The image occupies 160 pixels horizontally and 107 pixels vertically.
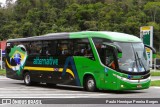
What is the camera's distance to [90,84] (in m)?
19.8

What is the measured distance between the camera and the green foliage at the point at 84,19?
3177 inches

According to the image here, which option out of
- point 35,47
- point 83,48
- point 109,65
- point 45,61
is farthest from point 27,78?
point 109,65

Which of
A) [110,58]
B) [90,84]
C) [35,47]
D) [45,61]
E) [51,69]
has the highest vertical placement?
[35,47]

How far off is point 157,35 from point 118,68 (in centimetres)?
7184

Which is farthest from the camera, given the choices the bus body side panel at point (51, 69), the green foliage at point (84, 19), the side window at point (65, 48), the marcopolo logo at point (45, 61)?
the green foliage at point (84, 19)

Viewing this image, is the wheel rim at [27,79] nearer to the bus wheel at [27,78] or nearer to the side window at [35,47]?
Result: the bus wheel at [27,78]

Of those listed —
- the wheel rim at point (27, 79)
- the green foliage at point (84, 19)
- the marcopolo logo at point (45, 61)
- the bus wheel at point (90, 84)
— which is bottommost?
the wheel rim at point (27, 79)

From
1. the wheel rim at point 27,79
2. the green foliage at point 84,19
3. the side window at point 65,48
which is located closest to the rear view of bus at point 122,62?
the side window at point 65,48

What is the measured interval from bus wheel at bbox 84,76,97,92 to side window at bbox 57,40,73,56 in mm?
1819

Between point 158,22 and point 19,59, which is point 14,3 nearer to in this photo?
point 158,22

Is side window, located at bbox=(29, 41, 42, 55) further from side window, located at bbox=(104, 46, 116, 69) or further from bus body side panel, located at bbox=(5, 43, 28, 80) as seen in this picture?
side window, located at bbox=(104, 46, 116, 69)

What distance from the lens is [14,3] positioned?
11150 cm

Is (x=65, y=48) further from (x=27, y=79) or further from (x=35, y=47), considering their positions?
(x=27, y=79)

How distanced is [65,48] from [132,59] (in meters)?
4.35
